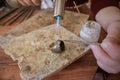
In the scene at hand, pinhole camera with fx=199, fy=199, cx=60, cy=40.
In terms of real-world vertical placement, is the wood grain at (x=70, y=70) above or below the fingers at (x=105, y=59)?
below

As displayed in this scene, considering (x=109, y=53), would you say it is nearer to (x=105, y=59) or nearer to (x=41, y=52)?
(x=105, y=59)

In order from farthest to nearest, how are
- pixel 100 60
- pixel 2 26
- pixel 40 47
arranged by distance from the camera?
pixel 2 26 → pixel 40 47 → pixel 100 60

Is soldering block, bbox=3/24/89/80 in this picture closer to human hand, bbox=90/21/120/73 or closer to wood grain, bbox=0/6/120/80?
wood grain, bbox=0/6/120/80

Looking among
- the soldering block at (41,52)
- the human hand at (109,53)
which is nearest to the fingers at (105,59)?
the human hand at (109,53)

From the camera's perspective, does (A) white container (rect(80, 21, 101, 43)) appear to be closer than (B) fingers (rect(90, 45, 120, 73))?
No

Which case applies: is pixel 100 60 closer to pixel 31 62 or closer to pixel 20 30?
pixel 31 62

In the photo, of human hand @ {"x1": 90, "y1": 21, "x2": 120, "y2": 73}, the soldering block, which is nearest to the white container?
the soldering block

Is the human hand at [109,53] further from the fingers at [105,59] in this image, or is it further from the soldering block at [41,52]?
the soldering block at [41,52]

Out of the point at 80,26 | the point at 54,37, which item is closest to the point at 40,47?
the point at 54,37
